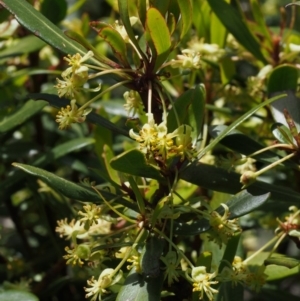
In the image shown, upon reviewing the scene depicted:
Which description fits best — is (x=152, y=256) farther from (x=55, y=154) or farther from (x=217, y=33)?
(x=217, y=33)

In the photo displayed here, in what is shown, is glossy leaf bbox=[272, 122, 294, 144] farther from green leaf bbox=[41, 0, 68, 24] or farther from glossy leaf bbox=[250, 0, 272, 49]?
green leaf bbox=[41, 0, 68, 24]

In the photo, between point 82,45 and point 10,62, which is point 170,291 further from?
point 10,62

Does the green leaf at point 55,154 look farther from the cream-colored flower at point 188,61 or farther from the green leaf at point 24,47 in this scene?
the cream-colored flower at point 188,61

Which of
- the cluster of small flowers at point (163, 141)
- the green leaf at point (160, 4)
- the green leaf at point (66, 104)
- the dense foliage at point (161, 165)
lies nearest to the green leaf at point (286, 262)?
the dense foliage at point (161, 165)

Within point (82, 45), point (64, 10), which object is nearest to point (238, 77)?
point (64, 10)

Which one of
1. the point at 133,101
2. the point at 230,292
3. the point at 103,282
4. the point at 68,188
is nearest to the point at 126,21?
the point at 133,101

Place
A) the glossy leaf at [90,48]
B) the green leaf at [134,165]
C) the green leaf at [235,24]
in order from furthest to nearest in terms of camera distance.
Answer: the green leaf at [235,24] → the glossy leaf at [90,48] → the green leaf at [134,165]

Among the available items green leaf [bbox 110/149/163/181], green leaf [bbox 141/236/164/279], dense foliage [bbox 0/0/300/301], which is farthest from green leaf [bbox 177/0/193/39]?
green leaf [bbox 141/236/164/279]
